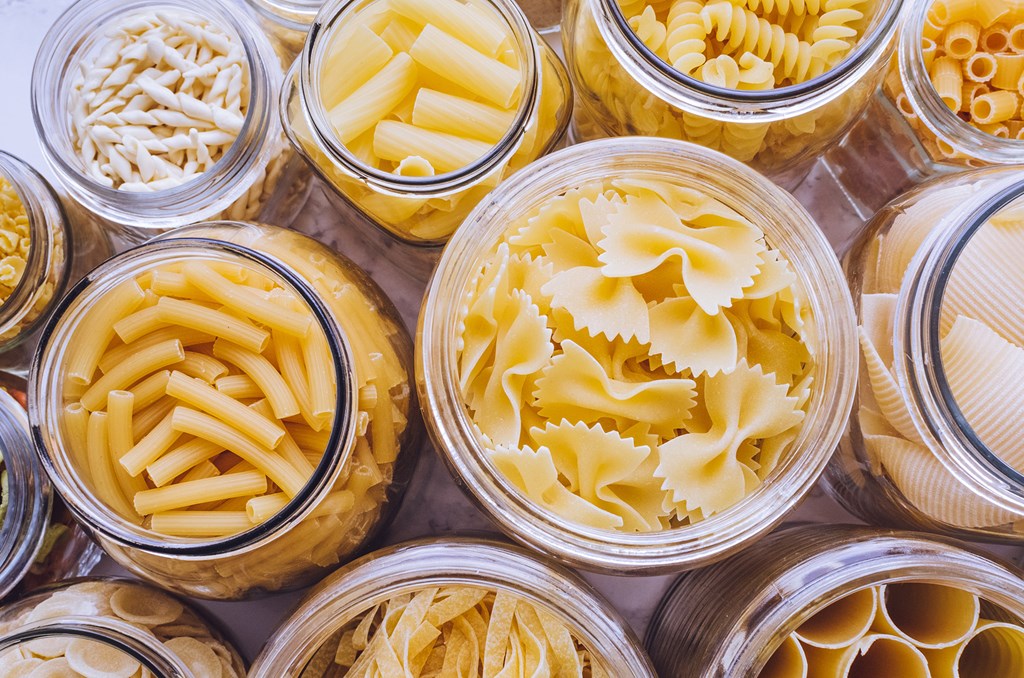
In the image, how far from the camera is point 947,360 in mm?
738

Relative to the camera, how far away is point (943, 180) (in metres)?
0.82

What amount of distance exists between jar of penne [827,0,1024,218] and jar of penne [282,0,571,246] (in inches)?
14.4

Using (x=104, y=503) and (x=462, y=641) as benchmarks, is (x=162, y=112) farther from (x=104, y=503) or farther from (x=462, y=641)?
(x=462, y=641)

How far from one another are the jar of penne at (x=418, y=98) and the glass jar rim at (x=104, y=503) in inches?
5.3

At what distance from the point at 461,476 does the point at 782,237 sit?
1.20 feet

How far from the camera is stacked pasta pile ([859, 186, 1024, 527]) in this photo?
716 millimetres

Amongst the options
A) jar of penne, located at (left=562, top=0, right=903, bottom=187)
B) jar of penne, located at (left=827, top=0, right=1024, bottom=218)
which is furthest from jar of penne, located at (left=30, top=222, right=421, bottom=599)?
jar of penne, located at (left=827, top=0, right=1024, bottom=218)

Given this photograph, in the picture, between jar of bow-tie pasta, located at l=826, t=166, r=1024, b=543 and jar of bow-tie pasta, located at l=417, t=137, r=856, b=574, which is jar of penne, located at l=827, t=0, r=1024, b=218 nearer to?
jar of bow-tie pasta, located at l=826, t=166, r=1024, b=543

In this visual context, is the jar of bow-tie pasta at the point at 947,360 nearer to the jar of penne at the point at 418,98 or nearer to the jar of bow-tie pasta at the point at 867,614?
the jar of bow-tie pasta at the point at 867,614

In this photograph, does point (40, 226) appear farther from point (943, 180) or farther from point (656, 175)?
point (943, 180)

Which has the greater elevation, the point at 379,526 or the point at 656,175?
the point at 656,175

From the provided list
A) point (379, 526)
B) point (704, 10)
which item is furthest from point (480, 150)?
point (379, 526)

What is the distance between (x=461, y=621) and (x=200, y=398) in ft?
1.06

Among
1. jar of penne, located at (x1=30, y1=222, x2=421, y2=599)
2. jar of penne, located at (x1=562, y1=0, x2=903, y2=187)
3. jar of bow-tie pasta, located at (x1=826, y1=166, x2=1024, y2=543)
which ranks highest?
jar of penne, located at (x1=562, y1=0, x2=903, y2=187)
